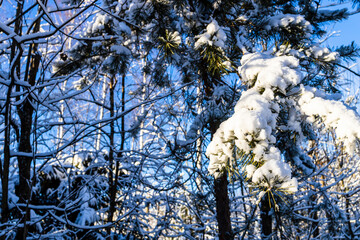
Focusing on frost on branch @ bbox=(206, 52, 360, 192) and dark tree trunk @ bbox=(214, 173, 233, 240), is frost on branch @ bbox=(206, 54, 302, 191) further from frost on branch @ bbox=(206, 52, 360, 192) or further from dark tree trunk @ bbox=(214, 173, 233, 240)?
dark tree trunk @ bbox=(214, 173, 233, 240)

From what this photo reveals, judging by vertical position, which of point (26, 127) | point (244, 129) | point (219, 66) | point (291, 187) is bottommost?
point (291, 187)

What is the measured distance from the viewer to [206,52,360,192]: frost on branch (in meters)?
1.01

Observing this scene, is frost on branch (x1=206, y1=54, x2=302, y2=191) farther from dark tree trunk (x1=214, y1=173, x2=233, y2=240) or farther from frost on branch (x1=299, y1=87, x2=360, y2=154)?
dark tree trunk (x1=214, y1=173, x2=233, y2=240)

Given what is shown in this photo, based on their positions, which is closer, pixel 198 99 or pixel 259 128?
pixel 259 128

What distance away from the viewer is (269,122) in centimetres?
113

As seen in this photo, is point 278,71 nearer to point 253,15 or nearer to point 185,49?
point 185,49

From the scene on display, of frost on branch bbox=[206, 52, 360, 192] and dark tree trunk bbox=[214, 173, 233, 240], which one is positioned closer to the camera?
frost on branch bbox=[206, 52, 360, 192]

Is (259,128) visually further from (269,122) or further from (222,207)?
(222,207)

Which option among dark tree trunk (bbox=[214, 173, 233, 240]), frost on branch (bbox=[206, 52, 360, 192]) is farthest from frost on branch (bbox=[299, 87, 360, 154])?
dark tree trunk (bbox=[214, 173, 233, 240])

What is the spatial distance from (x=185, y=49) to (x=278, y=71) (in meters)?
2.20

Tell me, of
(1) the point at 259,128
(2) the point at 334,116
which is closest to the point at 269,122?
(1) the point at 259,128

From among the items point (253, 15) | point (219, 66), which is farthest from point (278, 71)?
point (253, 15)

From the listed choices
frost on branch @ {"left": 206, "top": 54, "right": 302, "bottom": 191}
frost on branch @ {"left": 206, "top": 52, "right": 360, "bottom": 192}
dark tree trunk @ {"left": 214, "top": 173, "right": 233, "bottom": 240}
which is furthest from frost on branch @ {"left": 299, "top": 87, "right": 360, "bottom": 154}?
dark tree trunk @ {"left": 214, "top": 173, "right": 233, "bottom": 240}

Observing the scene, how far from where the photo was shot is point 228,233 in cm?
298
